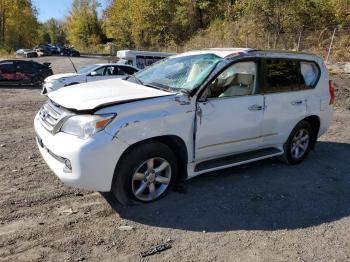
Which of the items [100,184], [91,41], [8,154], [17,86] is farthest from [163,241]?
[91,41]

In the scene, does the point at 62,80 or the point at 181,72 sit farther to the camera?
the point at 62,80

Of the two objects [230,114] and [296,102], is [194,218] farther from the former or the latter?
[296,102]

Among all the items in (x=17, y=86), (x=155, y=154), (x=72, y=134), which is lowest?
(x=17, y=86)

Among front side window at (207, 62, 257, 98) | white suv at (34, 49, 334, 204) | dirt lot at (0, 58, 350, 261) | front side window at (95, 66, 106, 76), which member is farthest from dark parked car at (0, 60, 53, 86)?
front side window at (207, 62, 257, 98)

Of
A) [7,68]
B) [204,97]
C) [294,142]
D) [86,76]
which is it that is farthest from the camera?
[7,68]

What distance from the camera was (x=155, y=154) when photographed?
4.52 metres

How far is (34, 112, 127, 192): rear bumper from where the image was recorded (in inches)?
159

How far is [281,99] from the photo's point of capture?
5.79 m

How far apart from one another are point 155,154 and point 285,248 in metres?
1.69

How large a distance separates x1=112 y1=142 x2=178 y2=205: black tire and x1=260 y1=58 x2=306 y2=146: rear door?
1.77 meters

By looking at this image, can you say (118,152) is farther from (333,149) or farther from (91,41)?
(91,41)

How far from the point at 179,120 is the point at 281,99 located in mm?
1917

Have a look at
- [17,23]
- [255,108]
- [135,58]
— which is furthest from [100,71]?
[17,23]

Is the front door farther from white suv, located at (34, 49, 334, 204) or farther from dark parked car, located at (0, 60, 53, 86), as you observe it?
dark parked car, located at (0, 60, 53, 86)
